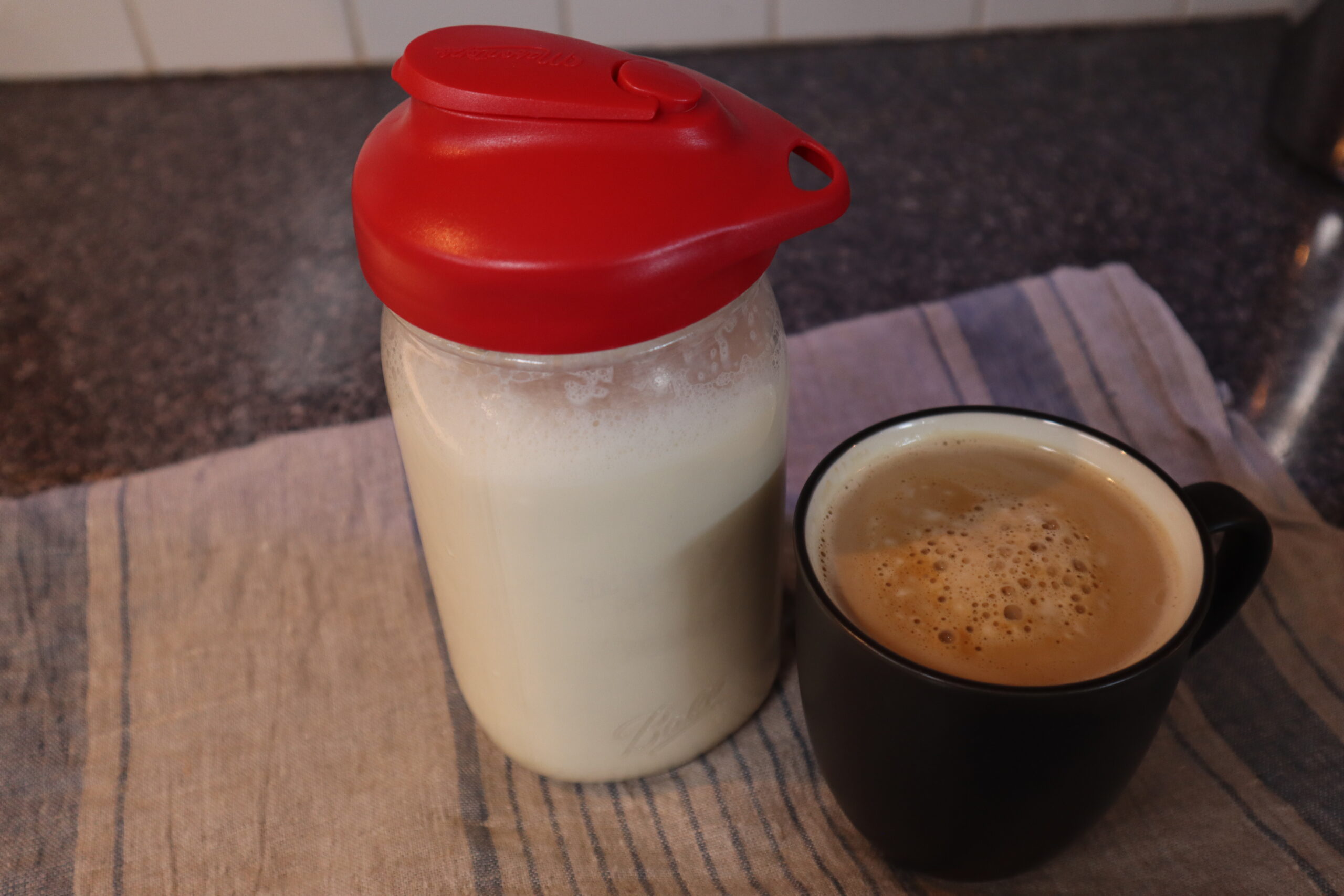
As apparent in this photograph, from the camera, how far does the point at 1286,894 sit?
429mm

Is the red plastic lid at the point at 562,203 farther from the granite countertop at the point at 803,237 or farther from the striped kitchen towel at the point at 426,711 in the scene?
the granite countertop at the point at 803,237

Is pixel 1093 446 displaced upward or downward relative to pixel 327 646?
upward

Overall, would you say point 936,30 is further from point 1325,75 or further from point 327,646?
point 327,646

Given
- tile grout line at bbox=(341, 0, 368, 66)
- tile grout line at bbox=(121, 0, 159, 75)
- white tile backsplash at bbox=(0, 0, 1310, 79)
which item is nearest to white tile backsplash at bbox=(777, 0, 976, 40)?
white tile backsplash at bbox=(0, 0, 1310, 79)

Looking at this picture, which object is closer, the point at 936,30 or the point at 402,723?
the point at 402,723

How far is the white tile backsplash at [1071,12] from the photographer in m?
1.10

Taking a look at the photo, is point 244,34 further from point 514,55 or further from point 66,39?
point 514,55

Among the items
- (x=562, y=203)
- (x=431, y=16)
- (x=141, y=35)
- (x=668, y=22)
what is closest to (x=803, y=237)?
(x=668, y=22)

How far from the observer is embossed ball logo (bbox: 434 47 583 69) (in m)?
0.37

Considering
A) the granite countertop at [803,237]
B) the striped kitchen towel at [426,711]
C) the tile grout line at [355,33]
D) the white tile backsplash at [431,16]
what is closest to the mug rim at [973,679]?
the striped kitchen towel at [426,711]

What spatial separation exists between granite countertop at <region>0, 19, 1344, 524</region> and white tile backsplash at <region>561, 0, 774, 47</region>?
0.07 ft

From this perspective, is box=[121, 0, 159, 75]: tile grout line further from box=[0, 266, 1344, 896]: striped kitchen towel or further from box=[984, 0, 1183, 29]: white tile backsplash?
box=[984, 0, 1183, 29]: white tile backsplash

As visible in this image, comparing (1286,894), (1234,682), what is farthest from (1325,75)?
(1286,894)

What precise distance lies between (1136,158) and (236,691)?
0.84 m
